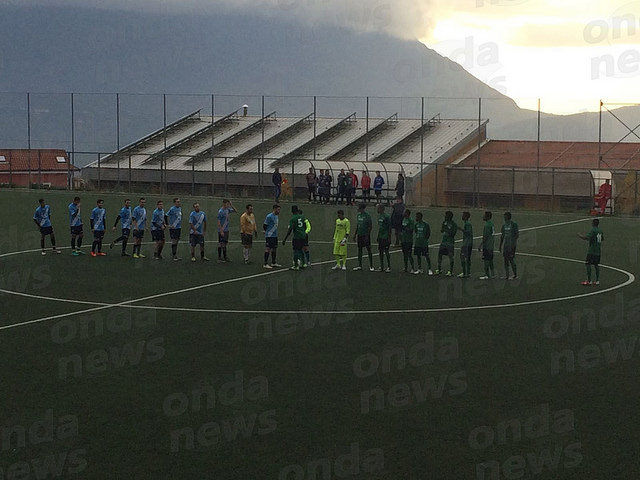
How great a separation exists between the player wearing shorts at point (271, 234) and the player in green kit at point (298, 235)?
42 cm

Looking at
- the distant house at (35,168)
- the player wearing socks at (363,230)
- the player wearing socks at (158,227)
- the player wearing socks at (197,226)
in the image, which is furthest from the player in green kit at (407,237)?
the distant house at (35,168)

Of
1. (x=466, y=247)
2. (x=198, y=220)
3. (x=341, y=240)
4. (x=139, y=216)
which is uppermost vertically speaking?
(x=139, y=216)

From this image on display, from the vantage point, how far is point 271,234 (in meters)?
29.1

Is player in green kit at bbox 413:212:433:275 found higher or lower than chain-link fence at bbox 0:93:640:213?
lower

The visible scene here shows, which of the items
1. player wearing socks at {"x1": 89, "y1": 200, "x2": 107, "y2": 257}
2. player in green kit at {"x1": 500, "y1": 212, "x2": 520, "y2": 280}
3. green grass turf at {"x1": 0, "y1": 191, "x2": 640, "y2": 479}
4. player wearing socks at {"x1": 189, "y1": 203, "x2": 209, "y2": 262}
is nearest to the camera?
green grass turf at {"x1": 0, "y1": 191, "x2": 640, "y2": 479}

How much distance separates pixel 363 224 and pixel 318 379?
12.8 meters

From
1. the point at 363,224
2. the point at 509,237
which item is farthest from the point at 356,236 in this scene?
the point at 509,237

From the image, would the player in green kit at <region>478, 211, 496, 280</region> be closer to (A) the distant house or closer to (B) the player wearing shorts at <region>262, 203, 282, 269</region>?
(B) the player wearing shorts at <region>262, 203, 282, 269</region>

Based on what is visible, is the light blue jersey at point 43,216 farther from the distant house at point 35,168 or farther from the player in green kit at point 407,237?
the distant house at point 35,168

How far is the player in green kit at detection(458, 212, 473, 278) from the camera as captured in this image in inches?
1043

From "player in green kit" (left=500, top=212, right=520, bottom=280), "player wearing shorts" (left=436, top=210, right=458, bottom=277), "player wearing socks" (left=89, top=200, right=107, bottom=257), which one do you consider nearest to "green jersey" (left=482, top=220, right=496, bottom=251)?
"player in green kit" (left=500, top=212, right=520, bottom=280)

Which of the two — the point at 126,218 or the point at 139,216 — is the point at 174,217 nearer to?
the point at 139,216

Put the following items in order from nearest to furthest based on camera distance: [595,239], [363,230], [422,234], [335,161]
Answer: [595,239] → [422,234] → [363,230] → [335,161]

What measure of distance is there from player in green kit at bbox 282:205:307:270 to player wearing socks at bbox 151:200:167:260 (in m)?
4.11
